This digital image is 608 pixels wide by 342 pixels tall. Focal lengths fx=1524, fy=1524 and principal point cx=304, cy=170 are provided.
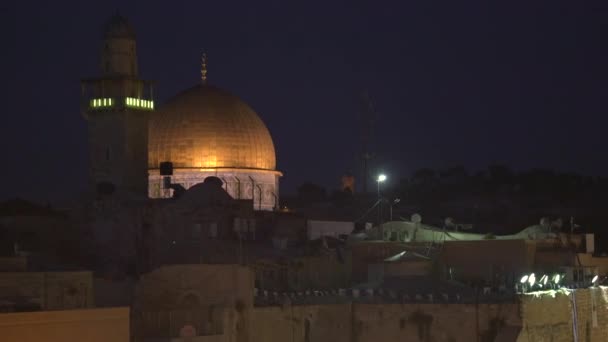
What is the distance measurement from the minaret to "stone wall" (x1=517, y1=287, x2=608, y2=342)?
1714 centimetres

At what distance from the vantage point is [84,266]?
51.9 m

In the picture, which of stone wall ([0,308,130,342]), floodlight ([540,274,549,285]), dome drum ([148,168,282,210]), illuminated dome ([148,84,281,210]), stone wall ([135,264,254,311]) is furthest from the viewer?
illuminated dome ([148,84,281,210])

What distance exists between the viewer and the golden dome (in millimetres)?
63656

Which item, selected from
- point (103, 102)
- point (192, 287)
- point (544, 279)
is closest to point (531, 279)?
point (544, 279)

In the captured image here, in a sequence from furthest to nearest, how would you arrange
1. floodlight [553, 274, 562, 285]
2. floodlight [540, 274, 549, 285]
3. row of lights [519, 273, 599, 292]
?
1. floodlight [553, 274, 562, 285]
2. floodlight [540, 274, 549, 285]
3. row of lights [519, 273, 599, 292]

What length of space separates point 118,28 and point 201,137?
7345mm

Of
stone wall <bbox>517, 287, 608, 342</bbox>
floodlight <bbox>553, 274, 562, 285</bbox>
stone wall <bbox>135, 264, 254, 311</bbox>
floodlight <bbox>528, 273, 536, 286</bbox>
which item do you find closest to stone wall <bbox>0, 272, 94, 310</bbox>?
stone wall <bbox>135, 264, 254, 311</bbox>

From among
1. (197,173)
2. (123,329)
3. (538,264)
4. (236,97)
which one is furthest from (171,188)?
(123,329)

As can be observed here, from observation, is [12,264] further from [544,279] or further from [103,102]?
[544,279]

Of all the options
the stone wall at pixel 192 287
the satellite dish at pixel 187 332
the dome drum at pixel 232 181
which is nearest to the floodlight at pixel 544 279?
the stone wall at pixel 192 287

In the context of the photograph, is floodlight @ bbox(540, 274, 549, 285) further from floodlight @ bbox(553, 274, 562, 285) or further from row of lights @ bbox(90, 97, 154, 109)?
row of lights @ bbox(90, 97, 154, 109)

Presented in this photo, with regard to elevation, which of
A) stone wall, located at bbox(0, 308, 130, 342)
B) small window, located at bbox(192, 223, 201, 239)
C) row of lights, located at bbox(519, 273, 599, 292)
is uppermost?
small window, located at bbox(192, 223, 201, 239)

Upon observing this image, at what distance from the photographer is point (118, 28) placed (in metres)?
58.4

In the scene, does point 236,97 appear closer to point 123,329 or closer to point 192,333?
point 192,333
